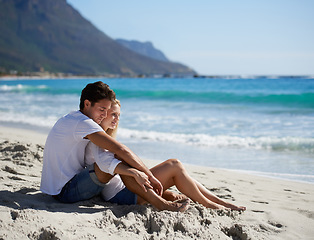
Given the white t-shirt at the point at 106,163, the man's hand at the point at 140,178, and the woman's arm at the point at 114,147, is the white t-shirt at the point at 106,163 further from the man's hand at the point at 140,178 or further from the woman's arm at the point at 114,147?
the man's hand at the point at 140,178

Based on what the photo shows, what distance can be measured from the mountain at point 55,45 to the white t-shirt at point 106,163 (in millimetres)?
95201

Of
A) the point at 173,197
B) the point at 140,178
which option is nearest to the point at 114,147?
the point at 140,178

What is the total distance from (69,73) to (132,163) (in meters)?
105

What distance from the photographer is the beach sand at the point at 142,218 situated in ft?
8.59

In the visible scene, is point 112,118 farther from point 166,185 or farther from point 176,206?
point 176,206

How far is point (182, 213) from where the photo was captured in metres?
3.10

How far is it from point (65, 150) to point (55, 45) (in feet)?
382

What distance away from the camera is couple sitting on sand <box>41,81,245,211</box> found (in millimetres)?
3004

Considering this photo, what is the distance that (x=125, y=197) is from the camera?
3316mm

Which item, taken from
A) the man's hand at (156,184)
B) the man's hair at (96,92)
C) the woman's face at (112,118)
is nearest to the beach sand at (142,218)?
the man's hand at (156,184)

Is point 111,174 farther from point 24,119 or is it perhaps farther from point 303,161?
point 24,119

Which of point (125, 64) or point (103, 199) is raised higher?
point (125, 64)

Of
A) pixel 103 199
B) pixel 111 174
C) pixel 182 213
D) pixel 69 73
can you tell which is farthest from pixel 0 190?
pixel 69 73

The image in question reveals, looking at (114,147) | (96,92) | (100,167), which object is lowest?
(100,167)
